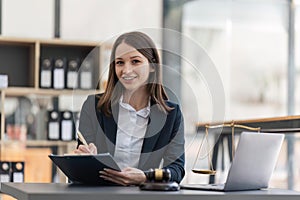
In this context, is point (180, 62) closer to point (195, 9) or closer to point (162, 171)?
point (162, 171)

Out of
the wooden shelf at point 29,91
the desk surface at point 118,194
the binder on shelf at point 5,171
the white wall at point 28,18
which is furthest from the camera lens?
the white wall at point 28,18

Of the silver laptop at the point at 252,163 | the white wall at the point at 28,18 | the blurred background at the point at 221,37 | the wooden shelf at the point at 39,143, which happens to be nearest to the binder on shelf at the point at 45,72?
the blurred background at the point at 221,37

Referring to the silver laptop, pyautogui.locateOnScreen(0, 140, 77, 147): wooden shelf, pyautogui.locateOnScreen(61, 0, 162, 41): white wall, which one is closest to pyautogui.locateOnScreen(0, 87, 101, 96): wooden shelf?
pyautogui.locateOnScreen(0, 140, 77, 147): wooden shelf

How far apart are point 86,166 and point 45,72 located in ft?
11.9

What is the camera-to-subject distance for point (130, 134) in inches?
87.0

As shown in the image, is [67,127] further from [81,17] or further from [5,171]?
[81,17]

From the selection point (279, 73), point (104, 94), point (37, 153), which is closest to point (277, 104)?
point (279, 73)

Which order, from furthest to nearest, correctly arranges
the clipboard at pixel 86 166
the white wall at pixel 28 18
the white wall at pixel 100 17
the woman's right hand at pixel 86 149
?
the white wall at pixel 100 17, the white wall at pixel 28 18, the woman's right hand at pixel 86 149, the clipboard at pixel 86 166

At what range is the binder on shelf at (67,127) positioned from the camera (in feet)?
18.2

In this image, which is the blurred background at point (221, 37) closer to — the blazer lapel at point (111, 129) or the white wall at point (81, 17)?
the white wall at point (81, 17)

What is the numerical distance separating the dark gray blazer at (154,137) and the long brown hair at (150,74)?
0.10 feet

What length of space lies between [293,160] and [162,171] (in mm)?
3470

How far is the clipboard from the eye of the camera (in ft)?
6.31

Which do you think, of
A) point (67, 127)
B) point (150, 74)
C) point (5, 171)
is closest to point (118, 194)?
point (150, 74)
